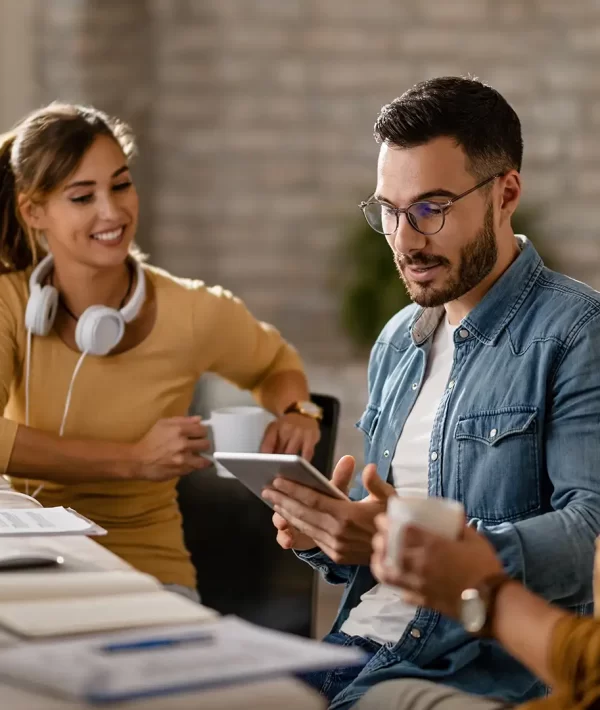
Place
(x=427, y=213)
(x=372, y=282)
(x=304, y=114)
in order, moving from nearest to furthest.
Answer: (x=427, y=213) → (x=372, y=282) → (x=304, y=114)

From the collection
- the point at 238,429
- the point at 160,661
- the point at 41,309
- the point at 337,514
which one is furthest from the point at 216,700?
the point at 41,309

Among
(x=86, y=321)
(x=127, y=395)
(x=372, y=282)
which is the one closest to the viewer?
(x=86, y=321)

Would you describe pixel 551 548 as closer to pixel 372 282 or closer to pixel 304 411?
pixel 304 411

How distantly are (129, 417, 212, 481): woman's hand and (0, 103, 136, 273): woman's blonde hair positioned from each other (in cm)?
53

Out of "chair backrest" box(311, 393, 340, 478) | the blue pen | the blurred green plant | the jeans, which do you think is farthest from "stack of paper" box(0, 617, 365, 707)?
the blurred green plant

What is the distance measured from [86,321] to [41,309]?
94mm

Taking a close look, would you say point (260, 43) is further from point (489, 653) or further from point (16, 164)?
point (489, 653)

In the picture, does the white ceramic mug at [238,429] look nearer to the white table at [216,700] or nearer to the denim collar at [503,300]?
the denim collar at [503,300]

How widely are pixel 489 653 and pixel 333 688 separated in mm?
225

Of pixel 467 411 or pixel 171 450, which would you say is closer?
pixel 467 411

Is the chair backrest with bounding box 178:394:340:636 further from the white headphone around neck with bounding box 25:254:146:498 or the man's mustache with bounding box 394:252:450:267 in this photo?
the man's mustache with bounding box 394:252:450:267

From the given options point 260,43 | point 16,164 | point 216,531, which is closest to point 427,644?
point 216,531

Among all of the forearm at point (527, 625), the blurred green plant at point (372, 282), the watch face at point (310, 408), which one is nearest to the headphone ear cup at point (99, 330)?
the watch face at point (310, 408)

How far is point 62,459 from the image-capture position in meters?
2.05
